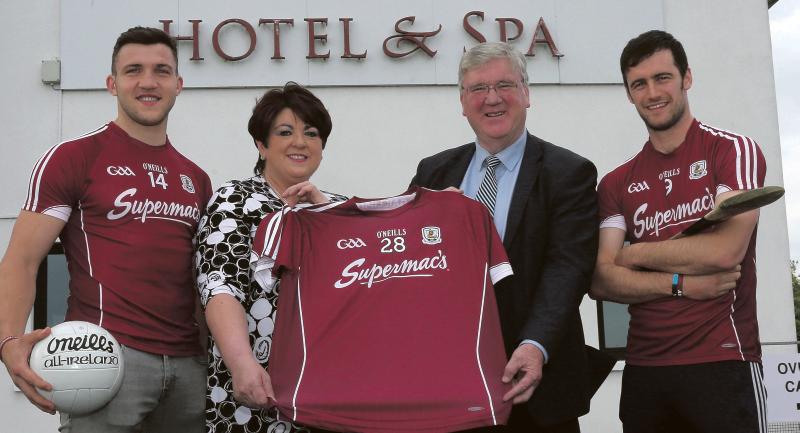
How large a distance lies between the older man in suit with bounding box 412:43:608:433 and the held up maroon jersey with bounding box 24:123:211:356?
1.24 metres

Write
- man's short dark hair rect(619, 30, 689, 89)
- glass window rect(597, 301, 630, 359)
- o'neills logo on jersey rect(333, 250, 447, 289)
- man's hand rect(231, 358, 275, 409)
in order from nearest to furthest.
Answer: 1. man's hand rect(231, 358, 275, 409)
2. o'neills logo on jersey rect(333, 250, 447, 289)
3. man's short dark hair rect(619, 30, 689, 89)
4. glass window rect(597, 301, 630, 359)

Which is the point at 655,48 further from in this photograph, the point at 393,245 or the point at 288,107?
the point at 288,107

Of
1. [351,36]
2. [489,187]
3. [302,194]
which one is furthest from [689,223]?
[351,36]

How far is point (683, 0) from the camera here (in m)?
8.59

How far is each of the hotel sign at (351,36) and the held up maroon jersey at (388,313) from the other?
18.2ft

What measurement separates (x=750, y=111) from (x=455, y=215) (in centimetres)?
684

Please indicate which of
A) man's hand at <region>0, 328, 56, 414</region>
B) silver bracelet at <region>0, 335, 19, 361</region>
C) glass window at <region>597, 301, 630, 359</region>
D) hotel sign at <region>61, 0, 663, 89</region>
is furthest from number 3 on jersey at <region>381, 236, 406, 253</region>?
glass window at <region>597, 301, 630, 359</region>

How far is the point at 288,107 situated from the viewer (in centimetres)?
313

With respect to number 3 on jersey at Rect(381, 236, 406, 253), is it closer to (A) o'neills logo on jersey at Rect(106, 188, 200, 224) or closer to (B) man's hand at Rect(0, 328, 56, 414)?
(A) o'neills logo on jersey at Rect(106, 188, 200, 224)

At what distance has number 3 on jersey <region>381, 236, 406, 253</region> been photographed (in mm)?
2791

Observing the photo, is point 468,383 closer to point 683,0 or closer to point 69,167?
point 69,167

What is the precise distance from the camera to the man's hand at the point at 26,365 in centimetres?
268

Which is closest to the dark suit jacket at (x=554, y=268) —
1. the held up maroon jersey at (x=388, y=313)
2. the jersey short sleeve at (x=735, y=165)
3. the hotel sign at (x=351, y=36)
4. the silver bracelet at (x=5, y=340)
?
the held up maroon jersey at (x=388, y=313)

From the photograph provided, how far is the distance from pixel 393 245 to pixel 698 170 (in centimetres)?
136
